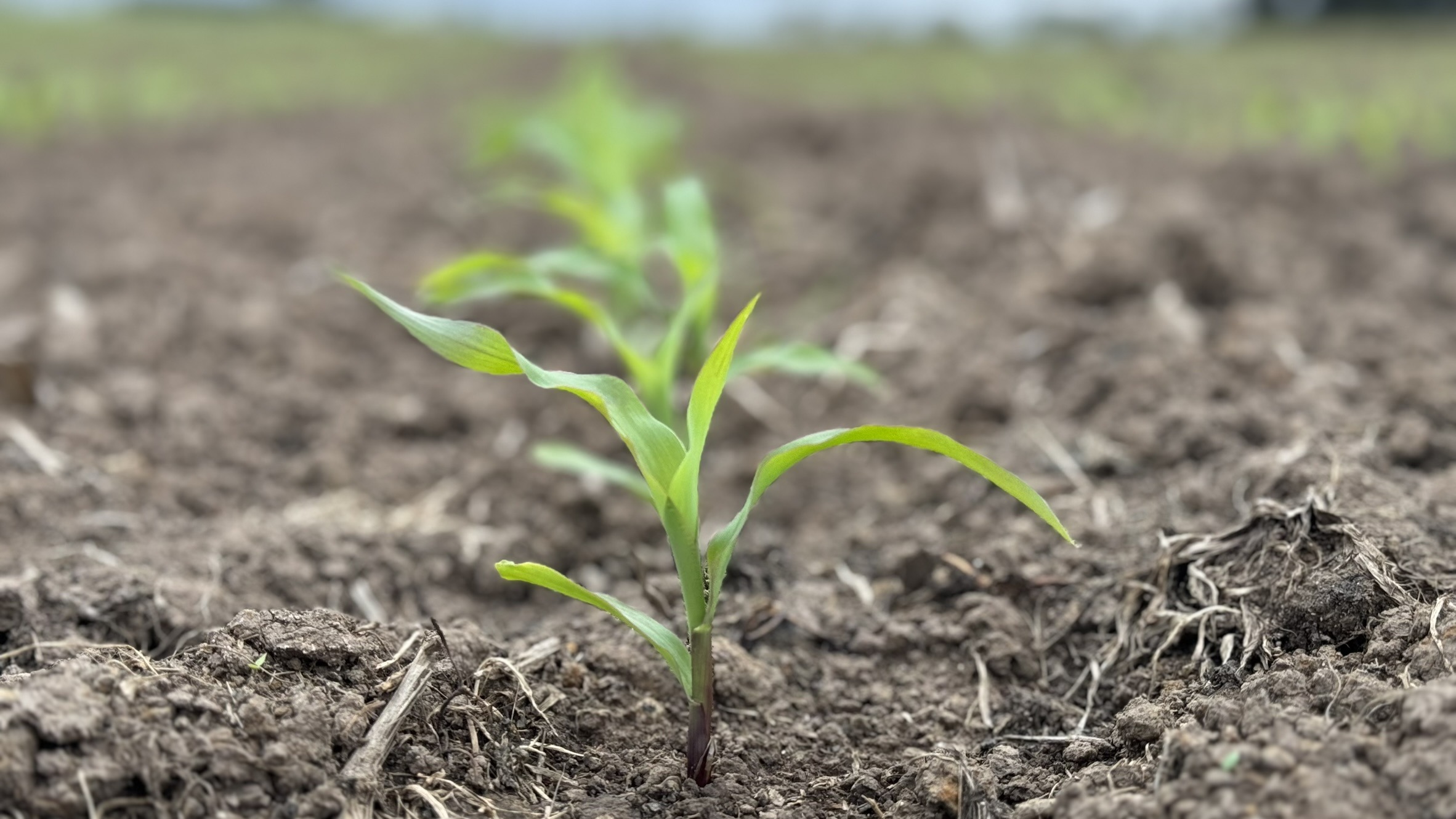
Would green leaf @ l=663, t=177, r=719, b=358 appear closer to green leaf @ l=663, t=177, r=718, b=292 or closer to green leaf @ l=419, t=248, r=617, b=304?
green leaf @ l=663, t=177, r=718, b=292

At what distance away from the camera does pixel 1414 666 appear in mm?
1254

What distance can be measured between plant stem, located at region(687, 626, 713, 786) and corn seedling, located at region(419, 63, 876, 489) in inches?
26.0

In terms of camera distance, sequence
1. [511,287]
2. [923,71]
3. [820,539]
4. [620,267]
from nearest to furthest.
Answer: [511,287]
[820,539]
[620,267]
[923,71]

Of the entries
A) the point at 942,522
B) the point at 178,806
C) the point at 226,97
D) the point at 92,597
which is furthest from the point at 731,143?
the point at 178,806

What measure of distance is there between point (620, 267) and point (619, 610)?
47.8 inches

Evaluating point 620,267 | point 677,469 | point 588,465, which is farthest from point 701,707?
point 620,267

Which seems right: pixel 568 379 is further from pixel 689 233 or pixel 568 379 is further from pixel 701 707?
pixel 689 233

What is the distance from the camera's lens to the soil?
121cm

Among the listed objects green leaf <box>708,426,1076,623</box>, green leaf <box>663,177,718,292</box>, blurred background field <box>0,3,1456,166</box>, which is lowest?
blurred background field <box>0,3,1456,166</box>

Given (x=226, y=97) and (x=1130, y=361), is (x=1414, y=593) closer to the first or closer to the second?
(x=1130, y=361)

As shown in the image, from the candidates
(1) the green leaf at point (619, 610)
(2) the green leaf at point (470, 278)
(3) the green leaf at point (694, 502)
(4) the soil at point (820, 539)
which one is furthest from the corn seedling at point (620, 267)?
(1) the green leaf at point (619, 610)

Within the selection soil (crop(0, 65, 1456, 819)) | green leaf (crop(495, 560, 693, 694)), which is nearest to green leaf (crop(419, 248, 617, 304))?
soil (crop(0, 65, 1456, 819))

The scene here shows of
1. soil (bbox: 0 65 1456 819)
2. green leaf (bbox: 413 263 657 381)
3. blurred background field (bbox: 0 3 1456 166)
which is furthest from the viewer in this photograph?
blurred background field (bbox: 0 3 1456 166)

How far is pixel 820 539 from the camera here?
223 centimetres
